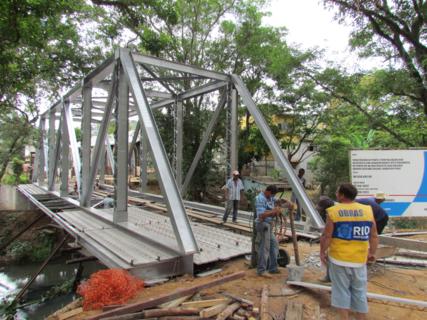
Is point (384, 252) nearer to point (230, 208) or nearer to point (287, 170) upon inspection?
point (287, 170)

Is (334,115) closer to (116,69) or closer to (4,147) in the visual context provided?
(116,69)

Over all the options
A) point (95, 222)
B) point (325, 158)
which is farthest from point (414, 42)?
point (95, 222)

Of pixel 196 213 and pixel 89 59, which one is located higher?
pixel 89 59

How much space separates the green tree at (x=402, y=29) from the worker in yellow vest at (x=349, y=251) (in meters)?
9.76

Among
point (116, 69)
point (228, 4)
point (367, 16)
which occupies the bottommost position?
point (116, 69)

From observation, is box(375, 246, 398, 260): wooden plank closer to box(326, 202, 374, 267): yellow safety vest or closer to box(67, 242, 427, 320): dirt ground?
box(67, 242, 427, 320): dirt ground

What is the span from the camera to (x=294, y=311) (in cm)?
369

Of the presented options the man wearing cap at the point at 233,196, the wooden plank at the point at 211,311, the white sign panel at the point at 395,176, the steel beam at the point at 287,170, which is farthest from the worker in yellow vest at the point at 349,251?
the man wearing cap at the point at 233,196

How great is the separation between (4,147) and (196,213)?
47.7ft

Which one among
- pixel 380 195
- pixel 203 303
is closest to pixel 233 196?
pixel 380 195

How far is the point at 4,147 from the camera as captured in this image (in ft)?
60.7

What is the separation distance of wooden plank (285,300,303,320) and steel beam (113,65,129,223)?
14.6 feet

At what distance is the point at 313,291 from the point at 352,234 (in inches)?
54.3

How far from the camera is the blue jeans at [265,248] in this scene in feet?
16.3
